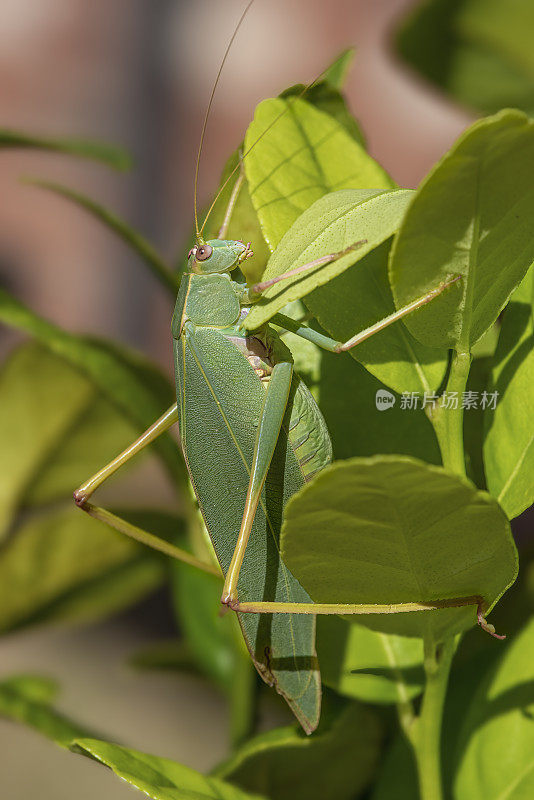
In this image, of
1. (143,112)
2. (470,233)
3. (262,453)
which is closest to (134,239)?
(262,453)

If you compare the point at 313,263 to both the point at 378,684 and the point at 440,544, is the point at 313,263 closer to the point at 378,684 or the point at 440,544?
the point at 440,544

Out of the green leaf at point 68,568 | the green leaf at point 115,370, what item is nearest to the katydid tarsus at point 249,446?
the green leaf at point 115,370

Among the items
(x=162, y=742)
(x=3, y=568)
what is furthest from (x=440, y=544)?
(x=162, y=742)

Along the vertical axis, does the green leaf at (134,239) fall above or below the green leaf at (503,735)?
above

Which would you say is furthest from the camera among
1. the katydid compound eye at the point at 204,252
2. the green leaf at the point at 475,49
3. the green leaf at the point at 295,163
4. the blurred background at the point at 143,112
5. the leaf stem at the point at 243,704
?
the blurred background at the point at 143,112

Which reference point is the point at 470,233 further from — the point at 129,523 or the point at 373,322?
the point at 129,523

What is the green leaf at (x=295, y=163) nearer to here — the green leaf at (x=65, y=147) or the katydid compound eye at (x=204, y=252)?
the katydid compound eye at (x=204, y=252)

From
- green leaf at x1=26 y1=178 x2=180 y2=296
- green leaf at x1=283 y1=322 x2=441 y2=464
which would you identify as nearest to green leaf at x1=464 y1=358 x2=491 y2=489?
green leaf at x1=283 y1=322 x2=441 y2=464
